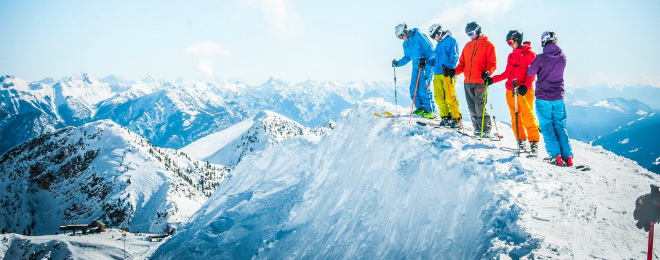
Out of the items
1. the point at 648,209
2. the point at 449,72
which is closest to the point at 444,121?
the point at 449,72

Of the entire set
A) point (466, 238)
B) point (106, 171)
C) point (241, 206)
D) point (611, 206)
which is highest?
point (611, 206)

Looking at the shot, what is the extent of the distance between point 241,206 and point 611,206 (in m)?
9.20

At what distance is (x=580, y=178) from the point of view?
20.0 ft

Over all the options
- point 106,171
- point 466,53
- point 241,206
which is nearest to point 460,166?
point 466,53

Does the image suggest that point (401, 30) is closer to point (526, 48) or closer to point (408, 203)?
point (526, 48)

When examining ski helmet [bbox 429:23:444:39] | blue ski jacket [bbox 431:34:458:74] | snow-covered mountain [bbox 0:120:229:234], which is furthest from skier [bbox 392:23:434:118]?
snow-covered mountain [bbox 0:120:229:234]

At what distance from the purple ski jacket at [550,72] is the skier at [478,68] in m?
1.23

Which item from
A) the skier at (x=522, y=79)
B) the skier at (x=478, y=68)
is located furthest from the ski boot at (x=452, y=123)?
the skier at (x=522, y=79)

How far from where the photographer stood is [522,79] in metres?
8.52

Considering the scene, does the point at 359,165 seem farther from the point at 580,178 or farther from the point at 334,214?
the point at 580,178

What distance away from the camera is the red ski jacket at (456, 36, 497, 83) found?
29.8 ft

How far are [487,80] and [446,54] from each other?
185 cm

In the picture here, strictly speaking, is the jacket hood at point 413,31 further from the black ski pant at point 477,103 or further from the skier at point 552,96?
the skier at point 552,96

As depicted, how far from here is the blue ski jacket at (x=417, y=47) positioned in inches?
426
